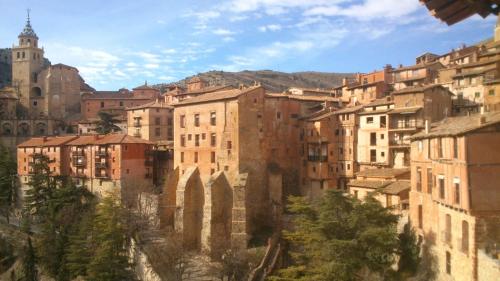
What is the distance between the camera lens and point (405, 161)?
38656 mm

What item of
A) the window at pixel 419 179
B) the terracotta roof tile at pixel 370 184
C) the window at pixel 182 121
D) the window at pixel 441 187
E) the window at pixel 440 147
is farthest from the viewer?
the window at pixel 182 121

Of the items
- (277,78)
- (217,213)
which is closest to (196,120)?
(217,213)

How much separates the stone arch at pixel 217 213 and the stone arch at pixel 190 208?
185 centimetres

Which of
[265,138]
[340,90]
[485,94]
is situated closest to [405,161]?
[485,94]

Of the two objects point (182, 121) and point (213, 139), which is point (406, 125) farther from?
point (182, 121)

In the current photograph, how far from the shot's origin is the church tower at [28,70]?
264ft

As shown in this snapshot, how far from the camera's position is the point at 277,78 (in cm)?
13488

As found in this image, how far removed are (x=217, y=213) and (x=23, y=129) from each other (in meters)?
48.4

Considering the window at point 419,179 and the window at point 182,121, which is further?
the window at point 182,121

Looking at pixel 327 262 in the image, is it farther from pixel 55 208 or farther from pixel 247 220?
pixel 55 208

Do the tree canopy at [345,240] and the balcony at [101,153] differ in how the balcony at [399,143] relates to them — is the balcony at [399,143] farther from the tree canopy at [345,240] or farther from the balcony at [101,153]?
the balcony at [101,153]

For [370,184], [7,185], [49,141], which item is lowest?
[7,185]

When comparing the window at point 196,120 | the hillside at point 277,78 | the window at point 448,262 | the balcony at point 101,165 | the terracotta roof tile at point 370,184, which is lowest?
the window at point 448,262

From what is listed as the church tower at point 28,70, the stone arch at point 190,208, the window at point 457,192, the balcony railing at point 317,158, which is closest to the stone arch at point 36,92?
the church tower at point 28,70
